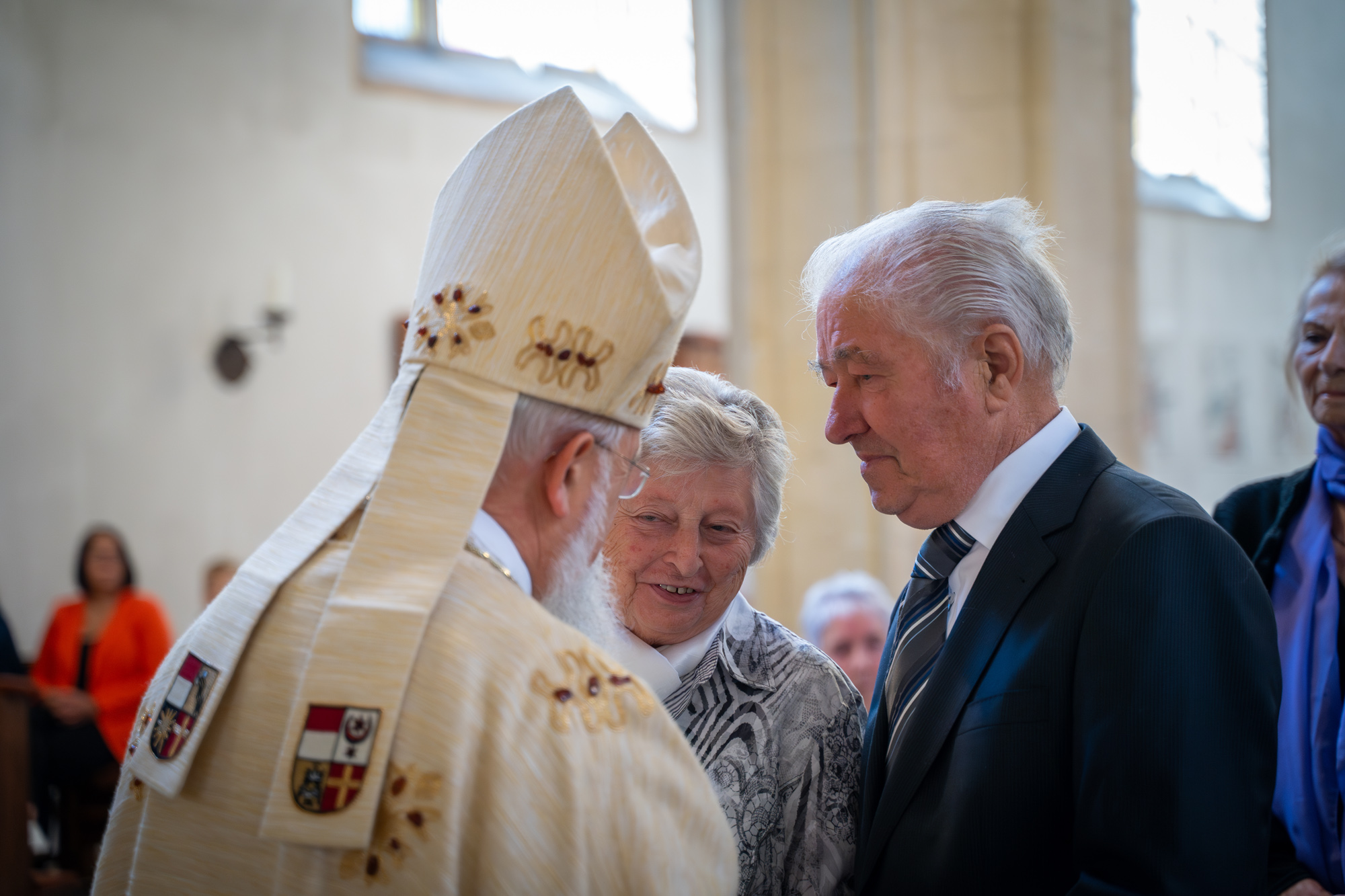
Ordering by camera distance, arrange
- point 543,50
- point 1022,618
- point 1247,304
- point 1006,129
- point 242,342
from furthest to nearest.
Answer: point 543,50
point 242,342
point 1247,304
point 1006,129
point 1022,618

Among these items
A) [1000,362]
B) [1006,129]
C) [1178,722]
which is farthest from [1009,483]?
[1006,129]

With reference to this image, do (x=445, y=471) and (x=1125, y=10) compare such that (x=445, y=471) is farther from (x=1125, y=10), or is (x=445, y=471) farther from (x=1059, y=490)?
(x=1125, y=10)

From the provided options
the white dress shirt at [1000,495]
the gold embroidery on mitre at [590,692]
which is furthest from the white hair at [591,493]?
the white dress shirt at [1000,495]

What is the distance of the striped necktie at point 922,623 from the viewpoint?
1.74 metres

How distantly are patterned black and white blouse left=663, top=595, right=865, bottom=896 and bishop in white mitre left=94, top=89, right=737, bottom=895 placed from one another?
19.9 inches

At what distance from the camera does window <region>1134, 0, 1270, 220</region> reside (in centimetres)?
555

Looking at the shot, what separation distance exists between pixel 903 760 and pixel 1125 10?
3.05 meters

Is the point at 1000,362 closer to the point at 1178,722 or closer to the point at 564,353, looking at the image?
the point at 1178,722

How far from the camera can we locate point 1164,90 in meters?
5.99

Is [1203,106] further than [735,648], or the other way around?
[1203,106]

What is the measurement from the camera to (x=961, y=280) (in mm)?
1758

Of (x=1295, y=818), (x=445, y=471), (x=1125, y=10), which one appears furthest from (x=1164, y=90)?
(x=445, y=471)

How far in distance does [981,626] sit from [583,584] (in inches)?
25.2

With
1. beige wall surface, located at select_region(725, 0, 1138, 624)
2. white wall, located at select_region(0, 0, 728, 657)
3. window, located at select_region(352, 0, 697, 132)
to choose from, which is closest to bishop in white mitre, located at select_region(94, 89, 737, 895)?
beige wall surface, located at select_region(725, 0, 1138, 624)
